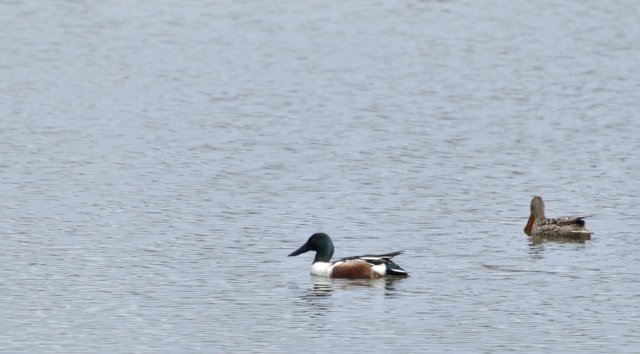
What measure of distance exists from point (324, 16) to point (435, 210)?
31.8 m

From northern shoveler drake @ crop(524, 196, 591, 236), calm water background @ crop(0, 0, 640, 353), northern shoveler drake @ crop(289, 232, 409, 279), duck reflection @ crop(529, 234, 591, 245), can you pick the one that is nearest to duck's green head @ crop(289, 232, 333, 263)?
northern shoveler drake @ crop(289, 232, 409, 279)

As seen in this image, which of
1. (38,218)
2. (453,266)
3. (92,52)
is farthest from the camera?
(92,52)

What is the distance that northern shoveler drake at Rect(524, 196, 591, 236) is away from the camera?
2206 centimetres

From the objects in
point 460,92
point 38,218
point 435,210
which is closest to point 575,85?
point 460,92

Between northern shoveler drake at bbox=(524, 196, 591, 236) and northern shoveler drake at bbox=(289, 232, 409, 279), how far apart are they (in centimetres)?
330

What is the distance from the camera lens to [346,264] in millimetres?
19766

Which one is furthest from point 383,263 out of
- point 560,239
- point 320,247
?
point 560,239

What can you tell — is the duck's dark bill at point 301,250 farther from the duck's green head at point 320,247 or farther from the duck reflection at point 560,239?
the duck reflection at point 560,239

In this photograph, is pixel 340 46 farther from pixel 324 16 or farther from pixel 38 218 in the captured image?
pixel 38 218

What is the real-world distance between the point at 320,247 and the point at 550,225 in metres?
4.23

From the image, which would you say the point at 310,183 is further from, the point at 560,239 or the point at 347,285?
the point at 347,285

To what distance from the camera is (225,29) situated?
52.1m

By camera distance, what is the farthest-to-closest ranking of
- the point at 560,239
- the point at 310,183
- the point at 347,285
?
the point at 310,183
the point at 560,239
the point at 347,285

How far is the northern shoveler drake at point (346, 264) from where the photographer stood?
19.4 meters
